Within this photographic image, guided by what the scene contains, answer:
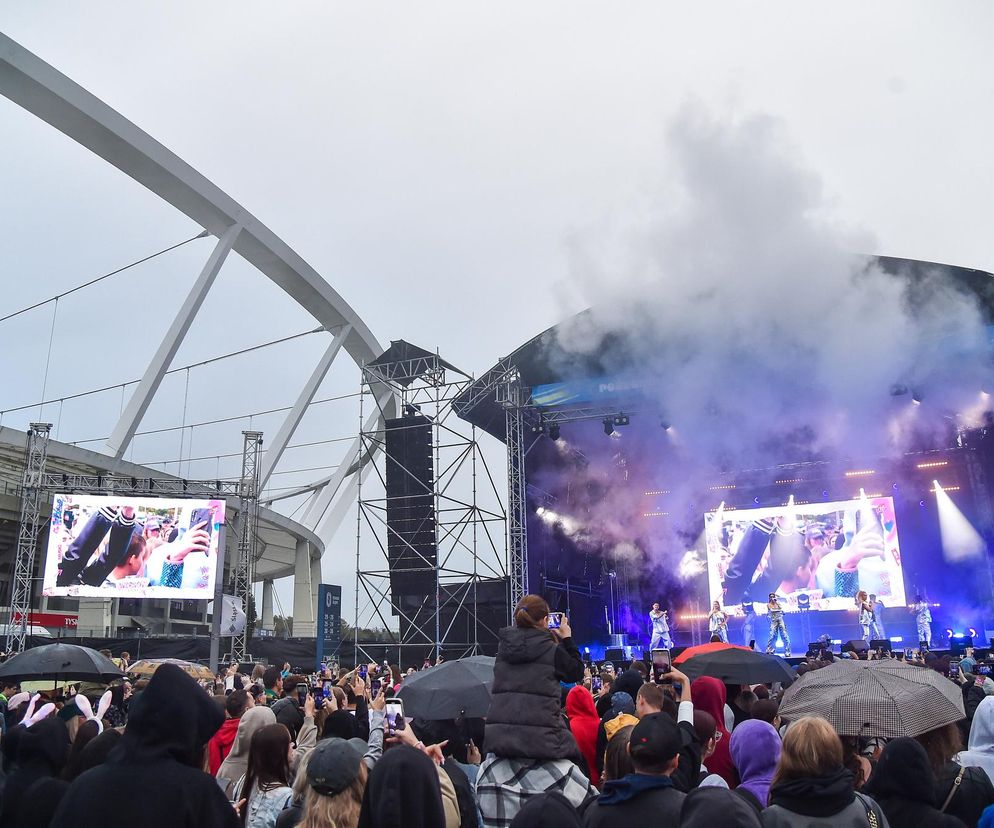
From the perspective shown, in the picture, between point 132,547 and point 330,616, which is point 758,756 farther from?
point 132,547

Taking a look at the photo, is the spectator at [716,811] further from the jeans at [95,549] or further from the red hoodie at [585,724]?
the jeans at [95,549]

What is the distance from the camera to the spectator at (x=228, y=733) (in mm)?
4980

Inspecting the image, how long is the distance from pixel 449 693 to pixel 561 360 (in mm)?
17094

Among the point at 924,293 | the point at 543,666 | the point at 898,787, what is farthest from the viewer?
the point at 924,293

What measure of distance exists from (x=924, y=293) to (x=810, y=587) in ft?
24.7

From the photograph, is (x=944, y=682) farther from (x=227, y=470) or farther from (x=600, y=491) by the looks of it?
(x=227, y=470)

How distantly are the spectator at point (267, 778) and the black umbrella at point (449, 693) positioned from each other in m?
Result: 1.14

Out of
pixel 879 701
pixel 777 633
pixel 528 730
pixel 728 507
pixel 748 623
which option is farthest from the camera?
pixel 728 507

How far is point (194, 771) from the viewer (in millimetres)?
2451

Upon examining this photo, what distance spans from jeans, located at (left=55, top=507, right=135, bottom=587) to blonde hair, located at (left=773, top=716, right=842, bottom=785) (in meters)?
21.2

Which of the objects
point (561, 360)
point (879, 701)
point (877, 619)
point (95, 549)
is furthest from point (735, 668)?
point (95, 549)

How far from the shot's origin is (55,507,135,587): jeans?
2108cm

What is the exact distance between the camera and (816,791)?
9.16 ft

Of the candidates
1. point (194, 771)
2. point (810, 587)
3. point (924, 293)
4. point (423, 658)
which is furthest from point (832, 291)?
point (194, 771)
